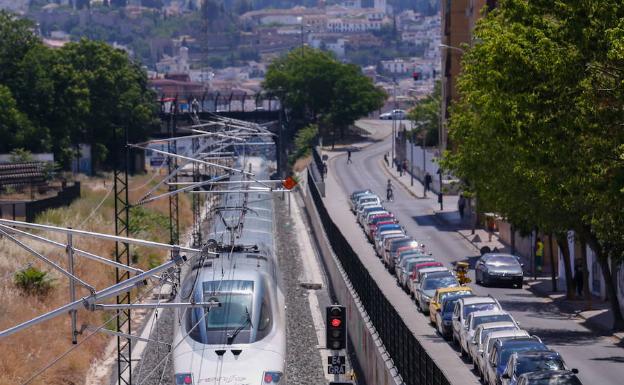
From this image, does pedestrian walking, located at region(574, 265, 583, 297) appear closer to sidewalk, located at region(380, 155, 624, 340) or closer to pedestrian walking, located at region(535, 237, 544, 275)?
sidewalk, located at region(380, 155, 624, 340)

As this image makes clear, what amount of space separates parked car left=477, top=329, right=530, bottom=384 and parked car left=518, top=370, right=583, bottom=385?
3948 millimetres

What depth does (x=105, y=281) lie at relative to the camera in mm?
49406

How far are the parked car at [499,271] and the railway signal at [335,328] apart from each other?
24934 millimetres

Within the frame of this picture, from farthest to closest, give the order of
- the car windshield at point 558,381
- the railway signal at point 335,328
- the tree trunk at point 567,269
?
the tree trunk at point 567,269 < the car windshield at point 558,381 < the railway signal at point 335,328

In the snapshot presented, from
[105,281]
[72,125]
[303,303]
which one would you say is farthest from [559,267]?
[72,125]

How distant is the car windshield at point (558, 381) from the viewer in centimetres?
2520

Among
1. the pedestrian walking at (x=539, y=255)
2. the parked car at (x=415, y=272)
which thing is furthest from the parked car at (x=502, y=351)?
the pedestrian walking at (x=539, y=255)

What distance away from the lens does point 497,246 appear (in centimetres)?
6531

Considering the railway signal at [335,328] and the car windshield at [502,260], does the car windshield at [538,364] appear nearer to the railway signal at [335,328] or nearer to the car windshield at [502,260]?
the railway signal at [335,328]

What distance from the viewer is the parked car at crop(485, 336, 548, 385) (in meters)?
28.5

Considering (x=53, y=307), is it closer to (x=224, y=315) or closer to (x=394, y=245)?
(x=224, y=315)

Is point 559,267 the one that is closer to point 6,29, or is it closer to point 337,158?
point 6,29

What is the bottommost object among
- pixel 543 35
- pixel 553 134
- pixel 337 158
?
pixel 337 158

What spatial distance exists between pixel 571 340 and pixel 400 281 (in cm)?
1325
